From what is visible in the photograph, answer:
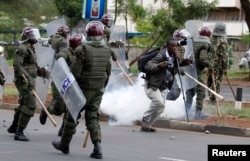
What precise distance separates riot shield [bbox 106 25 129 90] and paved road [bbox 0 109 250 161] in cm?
143

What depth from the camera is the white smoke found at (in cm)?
1384

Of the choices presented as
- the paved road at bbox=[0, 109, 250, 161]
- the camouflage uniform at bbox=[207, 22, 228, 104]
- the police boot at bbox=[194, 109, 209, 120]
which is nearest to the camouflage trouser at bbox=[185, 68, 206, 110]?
the police boot at bbox=[194, 109, 209, 120]

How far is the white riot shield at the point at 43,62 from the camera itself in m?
12.7

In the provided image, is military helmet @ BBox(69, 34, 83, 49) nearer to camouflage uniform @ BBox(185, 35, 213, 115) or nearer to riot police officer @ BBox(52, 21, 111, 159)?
riot police officer @ BBox(52, 21, 111, 159)

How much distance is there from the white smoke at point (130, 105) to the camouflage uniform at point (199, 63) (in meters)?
0.27

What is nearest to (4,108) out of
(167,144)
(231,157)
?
(167,144)

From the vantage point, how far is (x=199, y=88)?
14164 mm

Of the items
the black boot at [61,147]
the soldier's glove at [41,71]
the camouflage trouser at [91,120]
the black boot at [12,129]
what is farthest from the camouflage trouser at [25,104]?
the camouflage trouser at [91,120]

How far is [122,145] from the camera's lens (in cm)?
1091

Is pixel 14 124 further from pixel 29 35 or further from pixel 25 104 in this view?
pixel 29 35

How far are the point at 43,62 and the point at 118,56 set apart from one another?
75.0 inches

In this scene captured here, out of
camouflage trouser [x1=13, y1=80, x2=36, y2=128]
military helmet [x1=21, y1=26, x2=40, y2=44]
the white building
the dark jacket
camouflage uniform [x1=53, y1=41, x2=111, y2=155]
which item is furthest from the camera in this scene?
the white building

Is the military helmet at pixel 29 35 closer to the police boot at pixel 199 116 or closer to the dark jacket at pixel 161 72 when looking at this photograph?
the dark jacket at pixel 161 72

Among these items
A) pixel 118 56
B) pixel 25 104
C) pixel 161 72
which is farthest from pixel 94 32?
pixel 118 56
